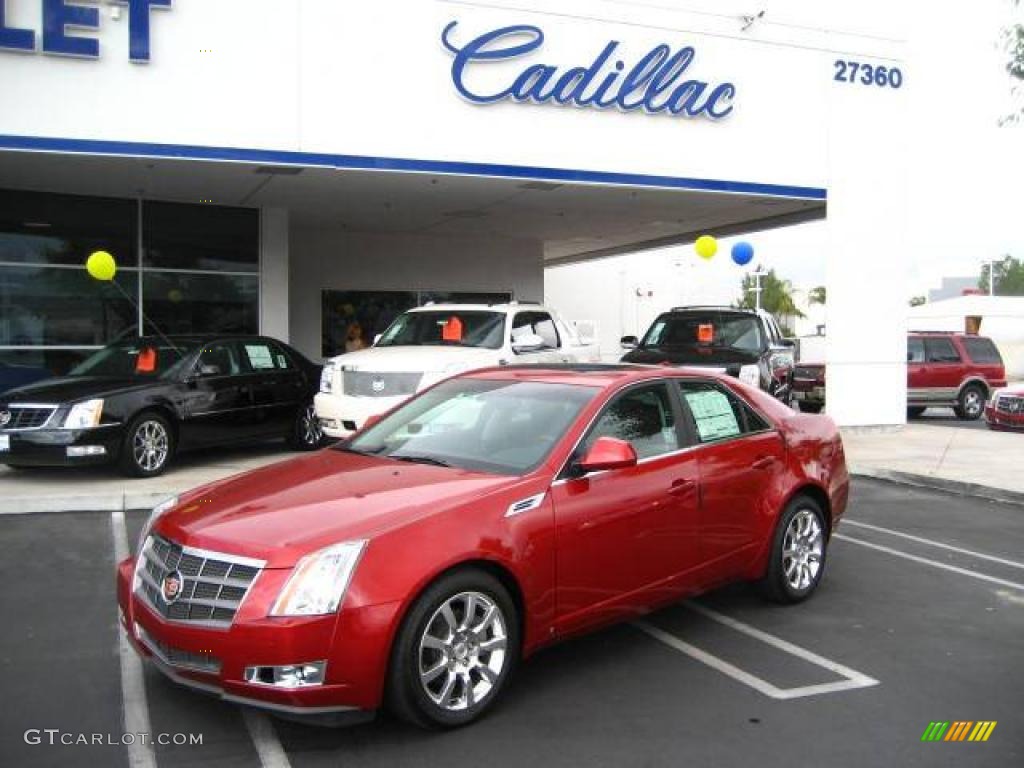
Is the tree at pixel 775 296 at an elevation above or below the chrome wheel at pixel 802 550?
above

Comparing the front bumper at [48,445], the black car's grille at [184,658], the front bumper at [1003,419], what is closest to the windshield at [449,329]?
the front bumper at [48,445]

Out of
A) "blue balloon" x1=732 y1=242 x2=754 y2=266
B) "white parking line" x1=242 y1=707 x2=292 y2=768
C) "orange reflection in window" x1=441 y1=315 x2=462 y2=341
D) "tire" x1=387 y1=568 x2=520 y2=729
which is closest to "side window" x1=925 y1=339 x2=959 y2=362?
"blue balloon" x1=732 y1=242 x2=754 y2=266

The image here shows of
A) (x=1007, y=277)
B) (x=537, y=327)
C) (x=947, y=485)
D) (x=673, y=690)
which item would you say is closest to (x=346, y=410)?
(x=537, y=327)

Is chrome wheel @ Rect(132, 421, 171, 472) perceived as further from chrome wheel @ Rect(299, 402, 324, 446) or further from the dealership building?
the dealership building

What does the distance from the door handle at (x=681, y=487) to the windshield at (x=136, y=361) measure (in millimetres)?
7166

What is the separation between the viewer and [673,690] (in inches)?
182

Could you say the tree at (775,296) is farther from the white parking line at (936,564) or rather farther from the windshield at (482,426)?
the windshield at (482,426)

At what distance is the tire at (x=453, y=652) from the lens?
3912 mm

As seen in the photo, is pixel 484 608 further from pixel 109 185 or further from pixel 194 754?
pixel 109 185

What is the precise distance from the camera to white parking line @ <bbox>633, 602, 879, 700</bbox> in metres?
4.64

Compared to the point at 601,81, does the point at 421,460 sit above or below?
below

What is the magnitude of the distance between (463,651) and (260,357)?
8.44 meters

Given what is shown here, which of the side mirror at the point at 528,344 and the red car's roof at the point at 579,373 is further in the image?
the side mirror at the point at 528,344

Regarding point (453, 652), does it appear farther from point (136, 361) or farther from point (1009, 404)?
point (1009, 404)
